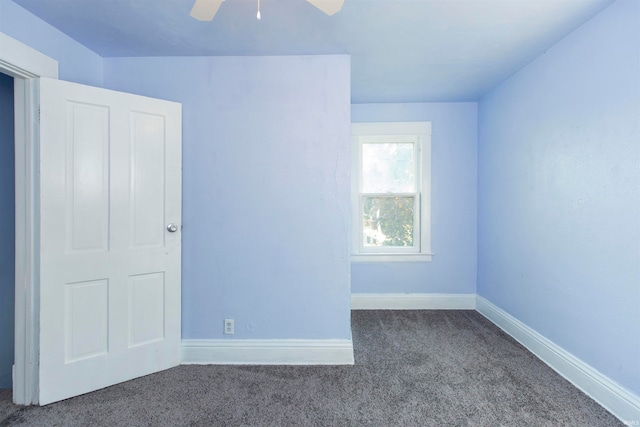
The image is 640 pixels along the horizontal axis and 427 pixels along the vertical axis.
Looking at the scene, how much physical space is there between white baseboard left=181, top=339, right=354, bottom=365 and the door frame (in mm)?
910

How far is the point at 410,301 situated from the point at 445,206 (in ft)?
3.95

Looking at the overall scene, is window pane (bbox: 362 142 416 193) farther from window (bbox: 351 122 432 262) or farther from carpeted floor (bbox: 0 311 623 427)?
carpeted floor (bbox: 0 311 623 427)

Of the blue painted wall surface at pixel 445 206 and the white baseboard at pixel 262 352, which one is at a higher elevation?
the blue painted wall surface at pixel 445 206

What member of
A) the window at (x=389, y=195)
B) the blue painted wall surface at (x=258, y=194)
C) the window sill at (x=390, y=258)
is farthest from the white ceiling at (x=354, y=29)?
the window sill at (x=390, y=258)

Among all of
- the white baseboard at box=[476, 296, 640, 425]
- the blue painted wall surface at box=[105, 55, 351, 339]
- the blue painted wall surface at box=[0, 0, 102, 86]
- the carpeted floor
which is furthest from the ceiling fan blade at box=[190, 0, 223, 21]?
the white baseboard at box=[476, 296, 640, 425]

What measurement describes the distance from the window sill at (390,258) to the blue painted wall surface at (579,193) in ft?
2.78

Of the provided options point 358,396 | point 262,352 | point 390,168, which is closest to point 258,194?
point 262,352

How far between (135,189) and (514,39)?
9.59 ft

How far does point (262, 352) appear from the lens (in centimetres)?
237

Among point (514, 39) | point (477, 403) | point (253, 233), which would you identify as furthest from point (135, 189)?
point (514, 39)

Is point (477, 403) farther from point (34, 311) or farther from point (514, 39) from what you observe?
point (34, 311)

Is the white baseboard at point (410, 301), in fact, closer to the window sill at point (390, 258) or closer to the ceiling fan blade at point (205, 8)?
the window sill at point (390, 258)

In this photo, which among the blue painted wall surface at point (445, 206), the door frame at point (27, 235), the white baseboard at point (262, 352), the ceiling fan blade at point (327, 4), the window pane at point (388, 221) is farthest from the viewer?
the window pane at point (388, 221)

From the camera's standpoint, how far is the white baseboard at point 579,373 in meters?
1.69
